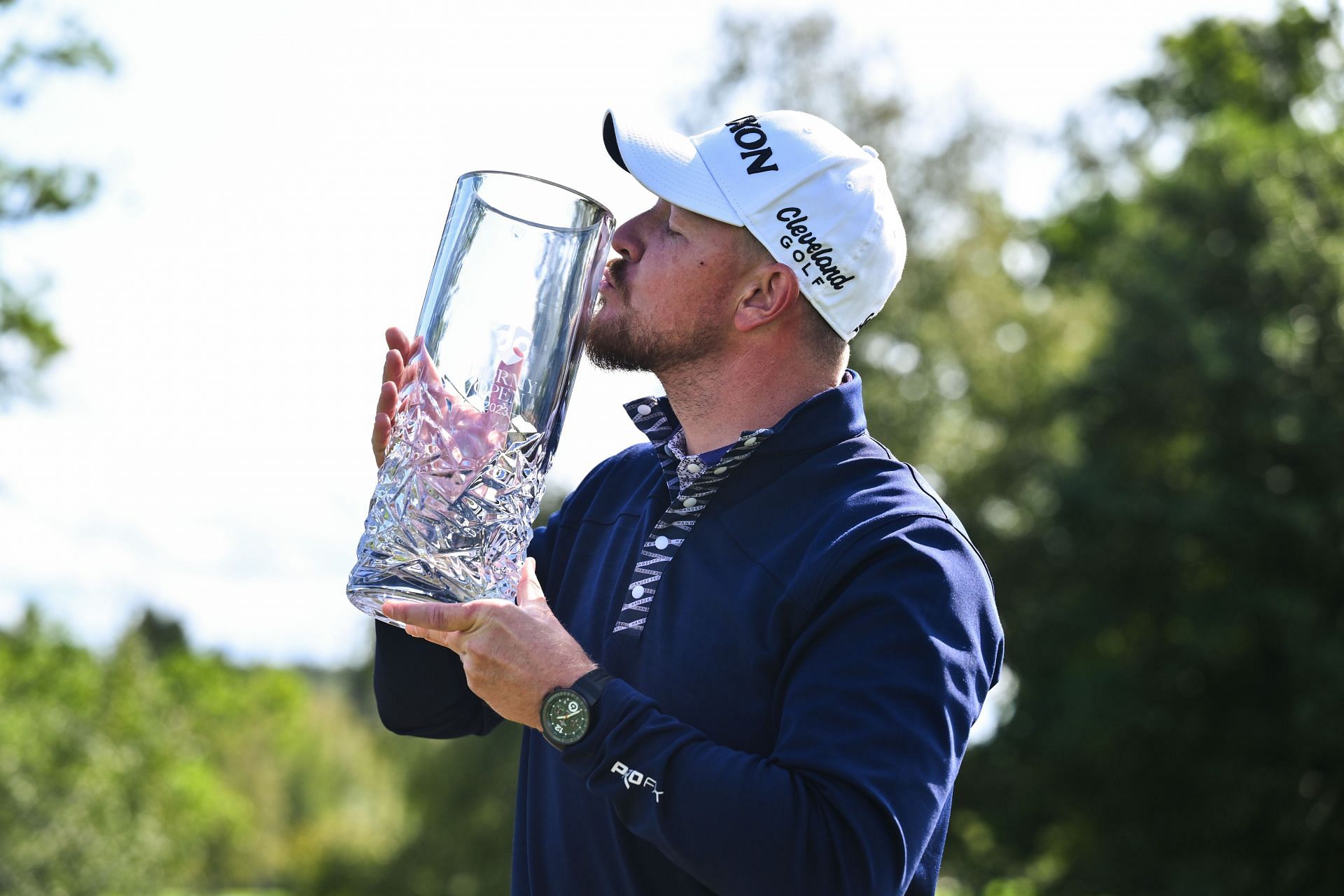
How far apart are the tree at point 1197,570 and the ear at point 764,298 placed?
1507 centimetres

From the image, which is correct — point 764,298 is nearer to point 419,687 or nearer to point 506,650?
point 506,650

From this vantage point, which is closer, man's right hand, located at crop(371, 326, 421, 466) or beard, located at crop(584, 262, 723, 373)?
man's right hand, located at crop(371, 326, 421, 466)

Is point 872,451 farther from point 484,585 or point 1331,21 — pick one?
point 1331,21

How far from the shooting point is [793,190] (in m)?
2.69

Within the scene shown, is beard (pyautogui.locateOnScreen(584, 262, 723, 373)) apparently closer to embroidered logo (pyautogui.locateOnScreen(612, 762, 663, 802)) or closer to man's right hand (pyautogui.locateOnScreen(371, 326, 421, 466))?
man's right hand (pyautogui.locateOnScreen(371, 326, 421, 466))

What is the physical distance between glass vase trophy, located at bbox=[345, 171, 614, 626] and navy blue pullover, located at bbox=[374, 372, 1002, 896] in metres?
0.35

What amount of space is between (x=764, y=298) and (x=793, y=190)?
0.76 ft

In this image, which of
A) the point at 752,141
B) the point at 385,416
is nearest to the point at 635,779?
the point at 385,416

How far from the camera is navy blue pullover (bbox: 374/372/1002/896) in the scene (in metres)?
2.04

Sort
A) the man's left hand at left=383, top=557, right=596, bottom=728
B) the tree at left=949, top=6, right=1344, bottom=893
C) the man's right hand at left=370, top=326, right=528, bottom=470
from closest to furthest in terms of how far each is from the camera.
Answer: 1. the man's left hand at left=383, top=557, right=596, bottom=728
2. the man's right hand at left=370, top=326, right=528, bottom=470
3. the tree at left=949, top=6, right=1344, bottom=893

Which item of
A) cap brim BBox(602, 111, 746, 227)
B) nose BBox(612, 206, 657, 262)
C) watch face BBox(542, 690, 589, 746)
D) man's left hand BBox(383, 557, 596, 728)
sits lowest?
watch face BBox(542, 690, 589, 746)

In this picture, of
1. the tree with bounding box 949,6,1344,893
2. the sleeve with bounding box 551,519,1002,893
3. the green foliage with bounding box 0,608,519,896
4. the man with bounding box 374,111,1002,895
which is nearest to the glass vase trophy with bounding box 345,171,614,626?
the man with bounding box 374,111,1002,895

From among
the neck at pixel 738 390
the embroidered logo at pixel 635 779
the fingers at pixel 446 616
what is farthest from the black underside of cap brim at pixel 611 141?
the embroidered logo at pixel 635 779

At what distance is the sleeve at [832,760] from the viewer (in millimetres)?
2023
